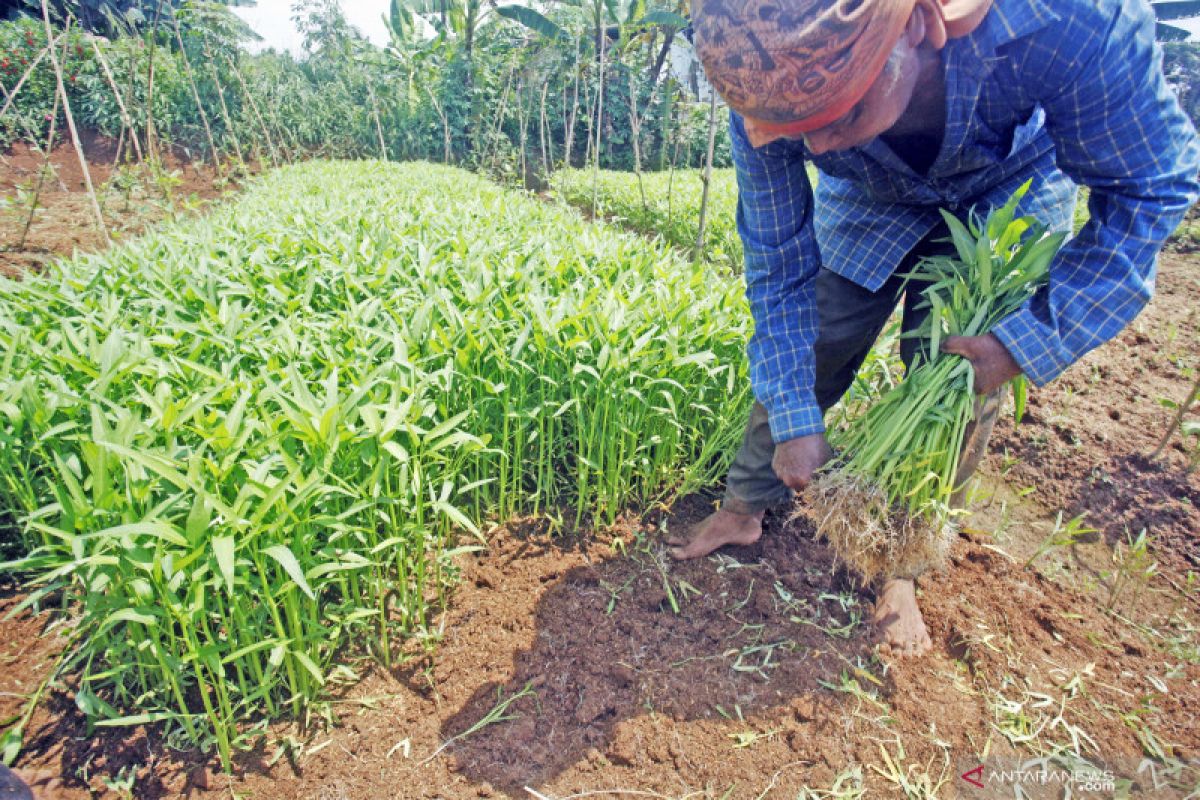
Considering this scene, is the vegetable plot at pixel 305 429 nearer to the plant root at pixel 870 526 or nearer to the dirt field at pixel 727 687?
the dirt field at pixel 727 687

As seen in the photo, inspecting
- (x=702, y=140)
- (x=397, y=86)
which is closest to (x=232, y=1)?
(x=397, y=86)

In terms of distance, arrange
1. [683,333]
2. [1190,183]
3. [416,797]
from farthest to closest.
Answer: [683,333]
[416,797]
[1190,183]

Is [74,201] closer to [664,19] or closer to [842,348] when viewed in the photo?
[842,348]

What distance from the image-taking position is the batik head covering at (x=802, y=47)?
107 centimetres

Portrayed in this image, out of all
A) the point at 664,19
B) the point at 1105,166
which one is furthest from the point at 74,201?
the point at 664,19

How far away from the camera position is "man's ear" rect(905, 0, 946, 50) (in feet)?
3.90

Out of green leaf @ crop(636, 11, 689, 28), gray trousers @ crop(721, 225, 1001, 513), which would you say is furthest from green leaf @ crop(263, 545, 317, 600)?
green leaf @ crop(636, 11, 689, 28)

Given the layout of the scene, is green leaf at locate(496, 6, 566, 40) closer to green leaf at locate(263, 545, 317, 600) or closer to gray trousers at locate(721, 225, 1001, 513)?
gray trousers at locate(721, 225, 1001, 513)

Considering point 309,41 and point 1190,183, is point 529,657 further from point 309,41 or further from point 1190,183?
point 309,41

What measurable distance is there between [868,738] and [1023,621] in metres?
0.73

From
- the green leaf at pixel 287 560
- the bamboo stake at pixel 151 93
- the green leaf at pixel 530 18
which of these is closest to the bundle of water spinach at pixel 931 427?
the green leaf at pixel 287 560

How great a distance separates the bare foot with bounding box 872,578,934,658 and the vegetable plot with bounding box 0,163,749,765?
73 cm

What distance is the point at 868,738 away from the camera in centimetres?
161

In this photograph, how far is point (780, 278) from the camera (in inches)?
70.9
